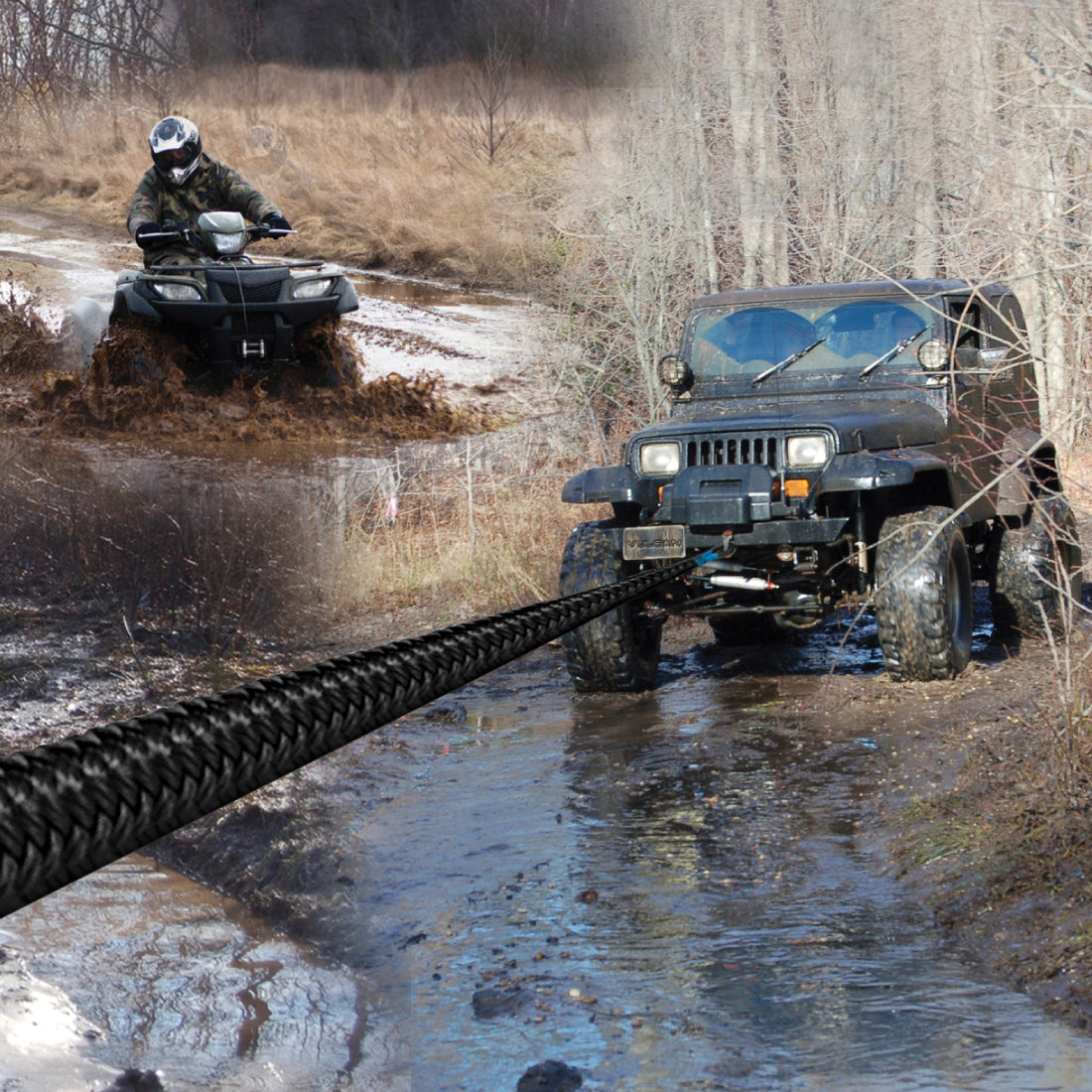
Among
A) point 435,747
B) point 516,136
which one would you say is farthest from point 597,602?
point 516,136

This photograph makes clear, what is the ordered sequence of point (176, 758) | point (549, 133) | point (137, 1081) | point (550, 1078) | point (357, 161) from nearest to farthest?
point (176, 758)
point (550, 1078)
point (137, 1081)
point (549, 133)
point (357, 161)

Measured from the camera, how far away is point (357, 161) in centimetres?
1586

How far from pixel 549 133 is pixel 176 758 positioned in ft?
44.9

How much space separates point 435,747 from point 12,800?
5.08m

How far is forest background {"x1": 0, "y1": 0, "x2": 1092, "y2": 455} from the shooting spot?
13086 millimetres

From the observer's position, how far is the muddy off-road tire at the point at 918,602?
564 centimetres

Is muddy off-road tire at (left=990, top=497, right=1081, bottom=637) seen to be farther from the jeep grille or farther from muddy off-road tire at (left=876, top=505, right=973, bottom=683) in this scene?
the jeep grille

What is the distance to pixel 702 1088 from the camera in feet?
8.96

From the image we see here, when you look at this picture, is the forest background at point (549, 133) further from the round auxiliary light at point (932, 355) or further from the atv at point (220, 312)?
the round auxiliary light at point (932, 355)

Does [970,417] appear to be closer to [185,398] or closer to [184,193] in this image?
[185,398]

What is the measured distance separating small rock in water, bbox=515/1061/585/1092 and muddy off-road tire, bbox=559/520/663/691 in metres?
3.12

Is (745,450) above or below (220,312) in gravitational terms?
below

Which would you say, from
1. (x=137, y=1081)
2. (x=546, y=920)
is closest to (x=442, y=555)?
(x=546, y=920)

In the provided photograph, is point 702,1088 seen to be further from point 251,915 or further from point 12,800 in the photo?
point 12,800
